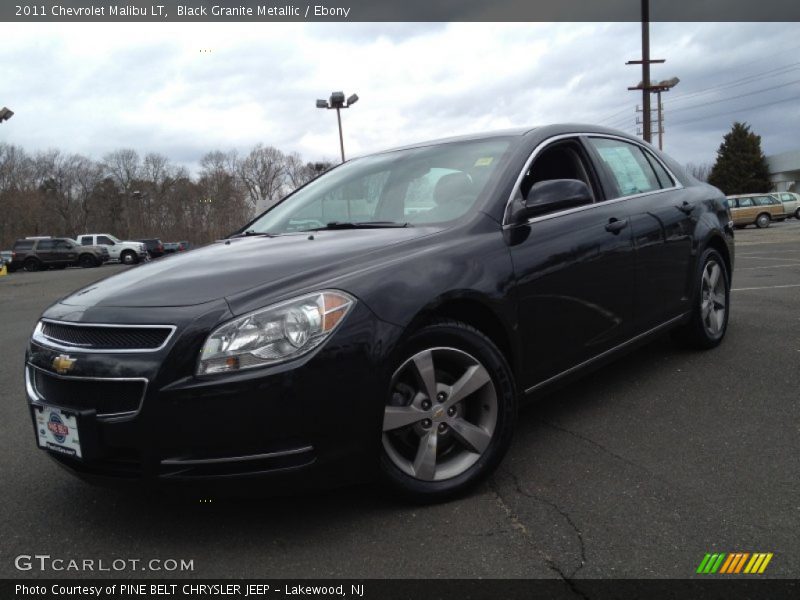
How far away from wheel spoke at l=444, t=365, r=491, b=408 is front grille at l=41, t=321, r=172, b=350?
110 cm

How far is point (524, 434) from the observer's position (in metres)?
3.27

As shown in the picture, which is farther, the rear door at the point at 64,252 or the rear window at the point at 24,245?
the rear door at the point at 64,252

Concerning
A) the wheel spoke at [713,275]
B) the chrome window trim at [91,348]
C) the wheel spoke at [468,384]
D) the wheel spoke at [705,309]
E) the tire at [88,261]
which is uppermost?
the chrome window trim at [91,348]

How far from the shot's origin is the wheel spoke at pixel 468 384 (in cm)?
251

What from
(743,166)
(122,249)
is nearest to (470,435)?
(122,249)

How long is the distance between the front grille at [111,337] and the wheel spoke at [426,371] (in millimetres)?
912

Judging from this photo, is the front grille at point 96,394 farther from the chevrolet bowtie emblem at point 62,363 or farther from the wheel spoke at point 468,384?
the wheel spoke at point 468,384

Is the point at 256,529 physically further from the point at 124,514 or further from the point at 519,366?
the point at 519,366

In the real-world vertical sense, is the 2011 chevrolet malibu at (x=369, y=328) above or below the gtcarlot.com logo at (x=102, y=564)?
above

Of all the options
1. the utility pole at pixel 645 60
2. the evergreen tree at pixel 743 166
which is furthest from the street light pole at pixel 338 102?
the evergreen tree at pixel 743 166
